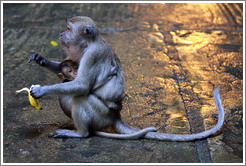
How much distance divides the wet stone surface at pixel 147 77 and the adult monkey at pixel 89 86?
117 millimetres

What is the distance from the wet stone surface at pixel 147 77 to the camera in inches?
162

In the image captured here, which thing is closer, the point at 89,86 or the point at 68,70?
the point at 89,86

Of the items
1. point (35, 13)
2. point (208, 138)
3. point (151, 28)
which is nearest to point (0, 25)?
point (35, 13)

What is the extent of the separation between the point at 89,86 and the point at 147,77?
2.22 metres

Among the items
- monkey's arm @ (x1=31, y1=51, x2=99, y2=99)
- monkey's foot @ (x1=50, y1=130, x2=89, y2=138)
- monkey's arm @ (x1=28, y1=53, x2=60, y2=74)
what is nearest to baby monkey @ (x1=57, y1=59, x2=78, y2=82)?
monkey's arm @ (x1=28, y1=53, x2=60, y2=74)

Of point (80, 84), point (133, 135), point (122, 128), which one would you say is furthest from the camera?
point (122, 128)

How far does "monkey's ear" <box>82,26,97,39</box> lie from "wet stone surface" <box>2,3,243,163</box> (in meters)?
1.12

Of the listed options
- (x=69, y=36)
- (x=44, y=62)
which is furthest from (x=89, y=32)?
(x=44, y=62)

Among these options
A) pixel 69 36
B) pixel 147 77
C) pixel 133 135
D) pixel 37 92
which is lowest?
pixel 147 77

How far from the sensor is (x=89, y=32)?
13.2 feet

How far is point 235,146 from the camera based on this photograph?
431cm

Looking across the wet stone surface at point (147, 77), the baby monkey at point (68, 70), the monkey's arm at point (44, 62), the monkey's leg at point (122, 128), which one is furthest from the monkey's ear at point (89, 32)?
the wet stone surface at point (147, 77)

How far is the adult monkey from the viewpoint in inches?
157

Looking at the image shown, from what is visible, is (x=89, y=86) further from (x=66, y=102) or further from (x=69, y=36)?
(x=69, y=36)
